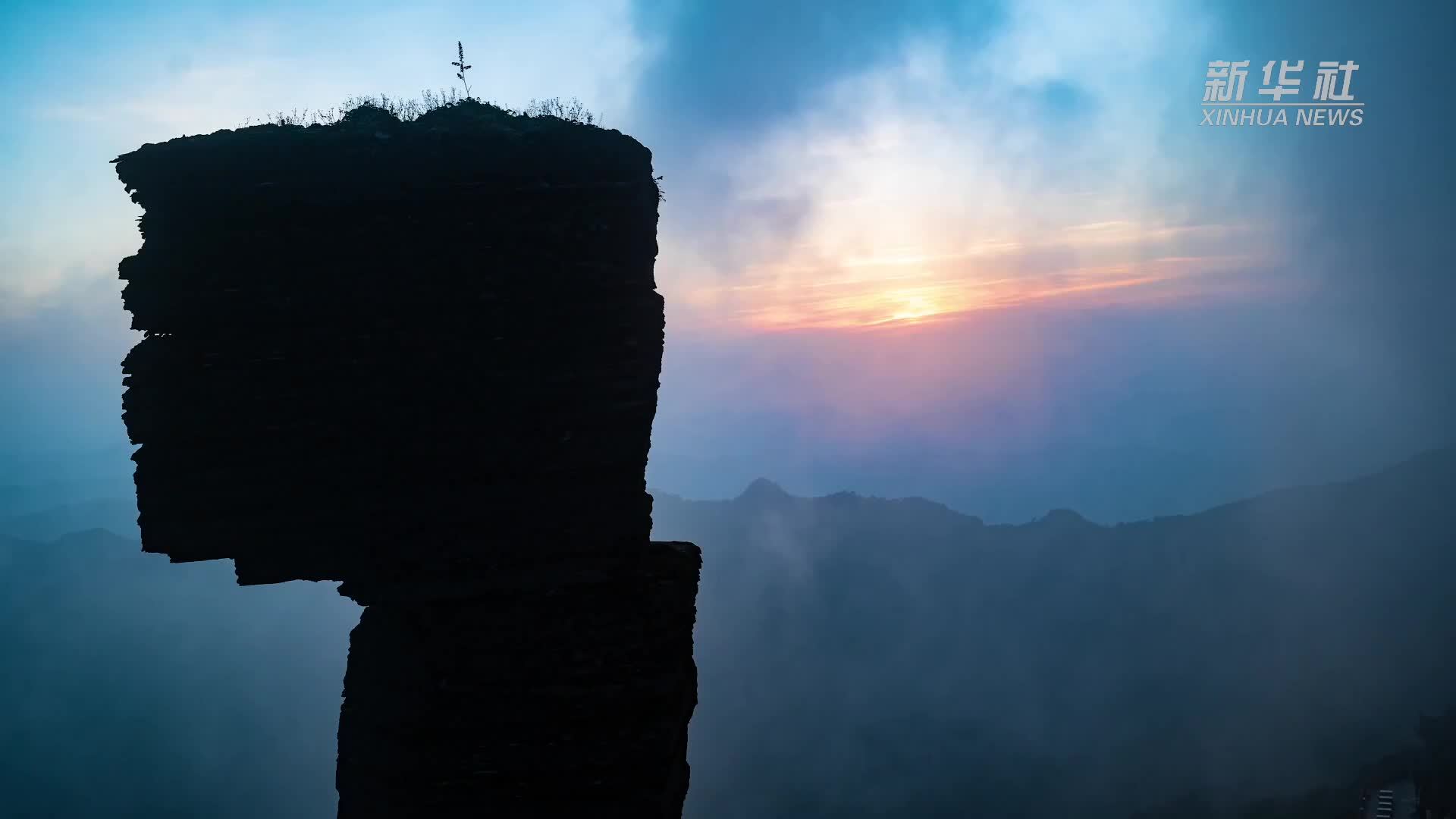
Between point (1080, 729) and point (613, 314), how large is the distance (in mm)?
169173

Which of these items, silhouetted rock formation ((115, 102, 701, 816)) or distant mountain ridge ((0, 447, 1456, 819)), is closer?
silhouetted rock formation ((115, 102, 701, 816))

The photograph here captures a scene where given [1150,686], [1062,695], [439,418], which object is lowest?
[1062,695]

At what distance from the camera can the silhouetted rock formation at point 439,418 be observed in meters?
11.5

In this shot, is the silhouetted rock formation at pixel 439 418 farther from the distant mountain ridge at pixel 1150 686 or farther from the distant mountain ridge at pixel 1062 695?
the distant mountain ridge at pixel 1062 695

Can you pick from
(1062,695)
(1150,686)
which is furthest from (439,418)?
(1062,695)

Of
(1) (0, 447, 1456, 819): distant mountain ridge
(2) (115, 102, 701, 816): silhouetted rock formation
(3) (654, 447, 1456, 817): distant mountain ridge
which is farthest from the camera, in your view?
(1) (0, 447, 1456, 819): distant mountain ridge

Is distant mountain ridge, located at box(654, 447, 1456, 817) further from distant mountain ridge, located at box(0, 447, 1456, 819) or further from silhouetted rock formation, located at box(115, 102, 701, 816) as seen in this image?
silhouetted rock formation, located at box(115, 102, 701, 816)

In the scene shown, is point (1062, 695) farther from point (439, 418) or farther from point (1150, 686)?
point (439, 418)

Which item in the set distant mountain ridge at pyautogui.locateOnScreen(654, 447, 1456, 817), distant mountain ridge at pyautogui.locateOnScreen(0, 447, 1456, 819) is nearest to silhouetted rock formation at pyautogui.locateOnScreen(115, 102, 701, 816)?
Answer: distant mountain ridge at pyautogui.locateOnScreen(654, 447, 1456, 817)

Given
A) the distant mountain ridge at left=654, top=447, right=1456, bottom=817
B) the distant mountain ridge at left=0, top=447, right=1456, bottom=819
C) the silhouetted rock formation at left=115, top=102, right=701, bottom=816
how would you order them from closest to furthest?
the silhouetted rock formation at left=115, top=102, right=701, bottom=816, the distant mountain ridge at left=654, top=447, right=1456, bottom=817, the distant mountain ridge at left=0, top=447, right=1456, bottom=819

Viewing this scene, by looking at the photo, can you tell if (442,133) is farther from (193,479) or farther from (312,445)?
(193,479)

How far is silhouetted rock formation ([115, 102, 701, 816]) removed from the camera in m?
11.5

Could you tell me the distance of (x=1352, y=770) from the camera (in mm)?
92312

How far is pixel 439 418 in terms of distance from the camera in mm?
11914
